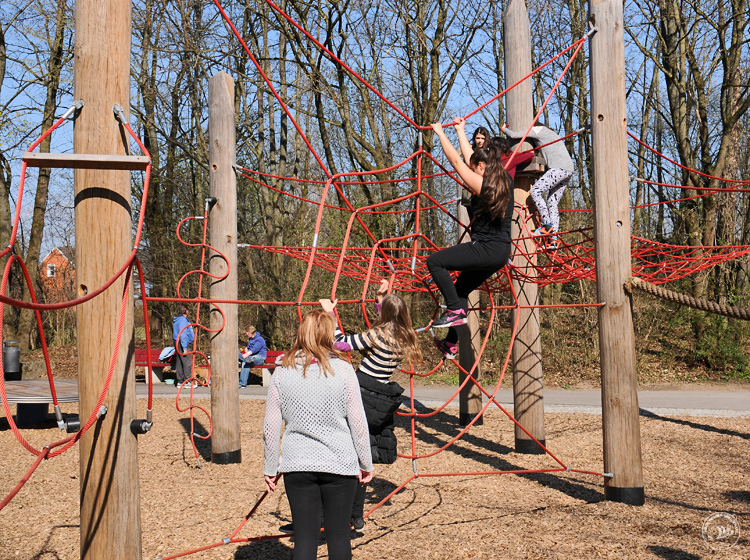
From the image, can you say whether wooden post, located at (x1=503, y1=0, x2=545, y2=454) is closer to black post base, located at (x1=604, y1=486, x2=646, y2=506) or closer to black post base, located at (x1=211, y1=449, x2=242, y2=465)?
black post base, located at (x1=604, y1=486, x2=646, y2=506)

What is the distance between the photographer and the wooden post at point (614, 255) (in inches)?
178

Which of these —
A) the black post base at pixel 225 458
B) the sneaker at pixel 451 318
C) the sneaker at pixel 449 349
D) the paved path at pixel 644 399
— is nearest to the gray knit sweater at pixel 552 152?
the sneaker at pixel 449 349

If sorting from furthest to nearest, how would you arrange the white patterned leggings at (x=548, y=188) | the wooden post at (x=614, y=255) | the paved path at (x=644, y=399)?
the paved path at (x=644, y=399) → the white patterned leggings at (x=548, y=188) → the wooden post at (x=614, y=255)

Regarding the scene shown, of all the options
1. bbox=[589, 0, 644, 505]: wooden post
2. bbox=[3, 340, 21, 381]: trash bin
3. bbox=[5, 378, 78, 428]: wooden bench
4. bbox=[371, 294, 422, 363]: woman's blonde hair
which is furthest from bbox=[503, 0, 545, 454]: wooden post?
bbox=[3, 340, 21, 381]: trash bin

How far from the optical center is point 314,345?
2.77m

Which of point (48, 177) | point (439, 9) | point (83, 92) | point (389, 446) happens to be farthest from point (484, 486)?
point (48, 177)

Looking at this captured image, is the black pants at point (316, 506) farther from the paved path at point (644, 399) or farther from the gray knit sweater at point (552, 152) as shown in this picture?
the paved path at point (644, 399)

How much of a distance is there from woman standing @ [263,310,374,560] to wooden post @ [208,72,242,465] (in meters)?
3.31

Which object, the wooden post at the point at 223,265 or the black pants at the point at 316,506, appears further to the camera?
the wooden post at the point at 223,265

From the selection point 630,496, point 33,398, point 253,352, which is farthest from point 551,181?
point 253,352

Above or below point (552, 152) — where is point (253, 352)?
below
